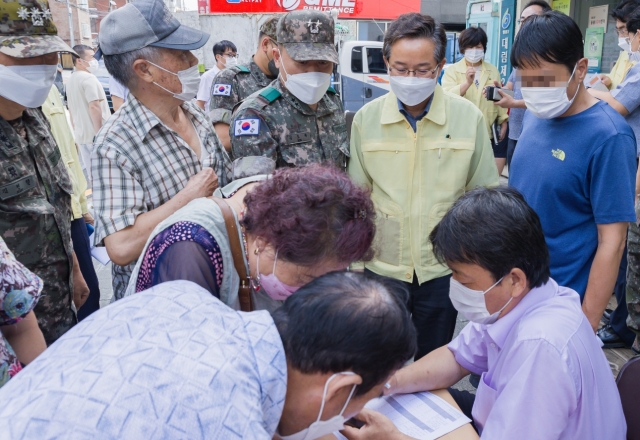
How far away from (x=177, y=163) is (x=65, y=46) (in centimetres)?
68

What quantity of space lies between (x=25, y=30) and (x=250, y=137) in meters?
0.86

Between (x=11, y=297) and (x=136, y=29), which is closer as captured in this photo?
(x=11, y=297)

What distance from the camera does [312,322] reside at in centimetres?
92

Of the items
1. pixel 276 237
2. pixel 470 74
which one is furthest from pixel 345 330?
pixel 470 74

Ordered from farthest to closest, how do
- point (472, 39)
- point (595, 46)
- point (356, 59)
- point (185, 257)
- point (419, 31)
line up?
point (356, 59)
point (595, 46)
point (472, 39)
point (419, 31)
point (185, 257)

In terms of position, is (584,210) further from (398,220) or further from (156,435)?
(156,435)

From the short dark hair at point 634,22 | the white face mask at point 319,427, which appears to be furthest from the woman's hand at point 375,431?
the short dark hair at point 634,22

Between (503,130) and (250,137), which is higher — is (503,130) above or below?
below

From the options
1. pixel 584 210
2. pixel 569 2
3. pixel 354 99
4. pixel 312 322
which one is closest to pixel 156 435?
pixel 312 322

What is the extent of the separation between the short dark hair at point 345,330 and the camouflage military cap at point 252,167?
0.86 m

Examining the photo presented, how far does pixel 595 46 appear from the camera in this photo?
5223 mm

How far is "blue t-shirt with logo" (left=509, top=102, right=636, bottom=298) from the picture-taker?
179cm

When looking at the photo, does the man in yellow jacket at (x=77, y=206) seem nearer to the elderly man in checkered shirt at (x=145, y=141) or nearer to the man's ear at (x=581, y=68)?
the elderly man in checkered shirt at (x=145, y=141)

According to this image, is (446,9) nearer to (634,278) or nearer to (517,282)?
(634,278)
